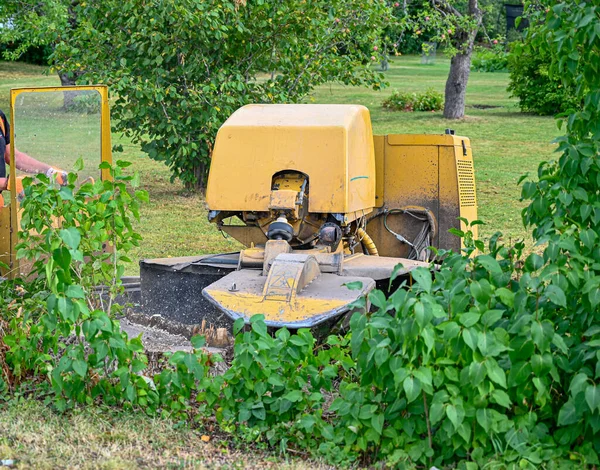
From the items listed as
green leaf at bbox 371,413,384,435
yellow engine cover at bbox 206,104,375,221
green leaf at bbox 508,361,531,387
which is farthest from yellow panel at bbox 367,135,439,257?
green leaf at bbox 508,361,531,387

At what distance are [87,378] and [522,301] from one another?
2075 millimetres

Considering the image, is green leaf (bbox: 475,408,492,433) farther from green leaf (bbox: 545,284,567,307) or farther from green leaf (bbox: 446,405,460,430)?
green leaf (bbox: 545,284,567,307)

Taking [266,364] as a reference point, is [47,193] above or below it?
above

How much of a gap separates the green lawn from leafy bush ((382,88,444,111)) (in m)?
0.36

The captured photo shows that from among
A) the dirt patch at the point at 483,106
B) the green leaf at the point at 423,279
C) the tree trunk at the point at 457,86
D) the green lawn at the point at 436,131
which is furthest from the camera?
the dirt patch at the point at 483,106

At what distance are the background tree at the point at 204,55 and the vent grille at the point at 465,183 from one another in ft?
13.9

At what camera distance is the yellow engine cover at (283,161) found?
6.01 meters

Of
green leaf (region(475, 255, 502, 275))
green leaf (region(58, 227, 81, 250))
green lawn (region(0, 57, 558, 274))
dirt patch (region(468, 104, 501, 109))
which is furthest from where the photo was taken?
dirt patch (region(468, 104, 501, 109))

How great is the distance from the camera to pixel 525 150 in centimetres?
1777

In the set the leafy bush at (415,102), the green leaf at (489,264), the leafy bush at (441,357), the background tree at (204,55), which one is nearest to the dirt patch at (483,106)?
the leafy bush at (415,102)

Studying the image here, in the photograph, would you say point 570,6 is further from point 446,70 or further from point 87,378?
point 446,70

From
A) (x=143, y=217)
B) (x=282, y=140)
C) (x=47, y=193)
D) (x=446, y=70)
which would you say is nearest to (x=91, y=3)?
(x=143, y=217)

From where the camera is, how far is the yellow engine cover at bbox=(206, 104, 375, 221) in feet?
19.7

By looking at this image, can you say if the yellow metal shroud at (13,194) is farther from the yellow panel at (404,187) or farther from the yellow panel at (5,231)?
the yellow panel at (404,187)
